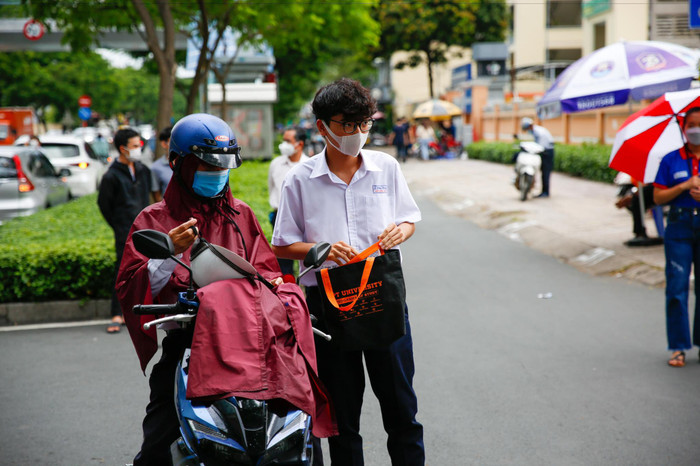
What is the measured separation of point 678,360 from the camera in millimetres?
5871

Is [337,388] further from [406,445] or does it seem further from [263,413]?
[263,413]

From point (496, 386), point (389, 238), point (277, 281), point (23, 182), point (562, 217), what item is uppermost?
point (389, 238)

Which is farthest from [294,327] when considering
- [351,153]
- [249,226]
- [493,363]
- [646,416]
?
[493,363]

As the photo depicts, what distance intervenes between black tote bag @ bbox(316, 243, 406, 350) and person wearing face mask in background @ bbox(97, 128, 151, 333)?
4.31 metres

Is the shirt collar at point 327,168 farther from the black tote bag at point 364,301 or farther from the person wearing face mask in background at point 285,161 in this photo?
the person wearing face mask in background at point 285,161

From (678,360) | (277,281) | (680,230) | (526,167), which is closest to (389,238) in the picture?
(277,281)

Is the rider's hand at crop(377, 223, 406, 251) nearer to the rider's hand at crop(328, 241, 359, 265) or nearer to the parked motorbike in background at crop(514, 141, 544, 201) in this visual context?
the rider's hand at crop(328, 241, 359, 265)

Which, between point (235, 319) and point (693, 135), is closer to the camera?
point (235, 319)

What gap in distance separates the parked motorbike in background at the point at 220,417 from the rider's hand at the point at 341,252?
56 cm

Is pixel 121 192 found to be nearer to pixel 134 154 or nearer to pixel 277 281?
pixel 134 154

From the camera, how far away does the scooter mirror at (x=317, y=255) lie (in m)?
2.93

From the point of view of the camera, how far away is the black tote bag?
3182 millimetres

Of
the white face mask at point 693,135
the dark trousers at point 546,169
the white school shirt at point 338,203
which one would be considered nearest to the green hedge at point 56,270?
the white face mask at point 693,135

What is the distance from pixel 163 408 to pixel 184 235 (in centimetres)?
74
